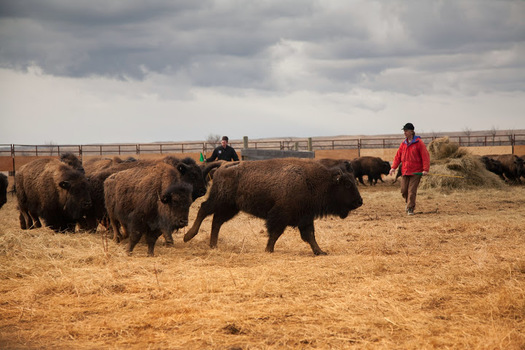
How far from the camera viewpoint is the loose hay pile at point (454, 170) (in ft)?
68.2

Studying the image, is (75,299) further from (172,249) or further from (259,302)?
(172,249)

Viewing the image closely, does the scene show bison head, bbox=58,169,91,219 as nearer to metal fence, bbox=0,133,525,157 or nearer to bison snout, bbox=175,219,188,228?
bison snout, bbox=175,219,188,228

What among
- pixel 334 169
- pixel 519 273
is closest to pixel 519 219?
pixel 334 169

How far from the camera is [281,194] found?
344 inches

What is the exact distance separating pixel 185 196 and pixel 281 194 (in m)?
1.76

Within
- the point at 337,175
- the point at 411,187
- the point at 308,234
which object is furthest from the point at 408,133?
the point at 308,234

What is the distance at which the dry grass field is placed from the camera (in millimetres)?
4289

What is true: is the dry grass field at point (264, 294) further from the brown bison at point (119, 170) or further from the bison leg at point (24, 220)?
the bison leg at point (24, 220)

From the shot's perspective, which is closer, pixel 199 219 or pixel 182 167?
pixel 199 219

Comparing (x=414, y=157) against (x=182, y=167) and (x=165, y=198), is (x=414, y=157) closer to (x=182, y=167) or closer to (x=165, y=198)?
(x=182, y=167)

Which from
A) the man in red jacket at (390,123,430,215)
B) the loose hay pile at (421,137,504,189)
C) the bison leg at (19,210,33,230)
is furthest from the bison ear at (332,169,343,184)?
the loose hay pile at (421,137,504,189)

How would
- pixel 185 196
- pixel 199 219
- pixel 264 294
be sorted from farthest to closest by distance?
pixel 199 219 → pixel 185 196 → pixel 264 294

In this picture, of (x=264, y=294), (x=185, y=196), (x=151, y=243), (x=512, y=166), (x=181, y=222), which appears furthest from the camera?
(x=512, y=166)

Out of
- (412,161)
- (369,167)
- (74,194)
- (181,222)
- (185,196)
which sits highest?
(412,161)
